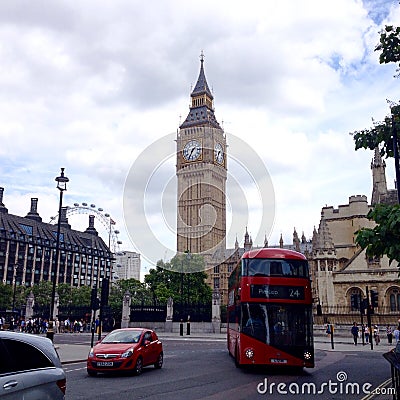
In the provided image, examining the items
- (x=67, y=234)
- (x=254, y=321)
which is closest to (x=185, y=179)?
(x=67, y=234)

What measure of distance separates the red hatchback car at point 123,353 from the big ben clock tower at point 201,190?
9341 cm

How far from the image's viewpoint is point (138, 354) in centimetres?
1514

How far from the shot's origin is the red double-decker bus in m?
15.3

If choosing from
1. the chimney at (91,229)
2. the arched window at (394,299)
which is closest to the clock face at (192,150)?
the chimney at (91,229)

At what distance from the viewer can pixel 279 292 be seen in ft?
51.0

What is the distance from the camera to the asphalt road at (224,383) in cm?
1142

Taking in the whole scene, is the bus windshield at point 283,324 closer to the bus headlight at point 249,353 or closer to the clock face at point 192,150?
the bus headlight at point 249,353

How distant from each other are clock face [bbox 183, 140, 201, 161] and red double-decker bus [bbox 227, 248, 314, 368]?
4038 inches

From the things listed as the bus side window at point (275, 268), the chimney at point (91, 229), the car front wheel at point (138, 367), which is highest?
the chimney at point (91, 229)

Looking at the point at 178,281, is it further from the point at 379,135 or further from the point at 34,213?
the point at 34,213

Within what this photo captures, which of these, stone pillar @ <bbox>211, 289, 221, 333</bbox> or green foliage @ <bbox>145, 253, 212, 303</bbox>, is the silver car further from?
green foliage @ <bbox>145, 253, 212, 303</bbox>

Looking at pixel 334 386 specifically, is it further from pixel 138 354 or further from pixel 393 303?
pixel 393 303

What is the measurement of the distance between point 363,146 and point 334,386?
713 cm

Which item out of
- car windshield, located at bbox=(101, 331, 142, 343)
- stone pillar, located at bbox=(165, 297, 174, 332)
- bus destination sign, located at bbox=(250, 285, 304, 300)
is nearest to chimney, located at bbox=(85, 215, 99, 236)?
stone pillar, located at bbox=(165, 297, 174, 332)
